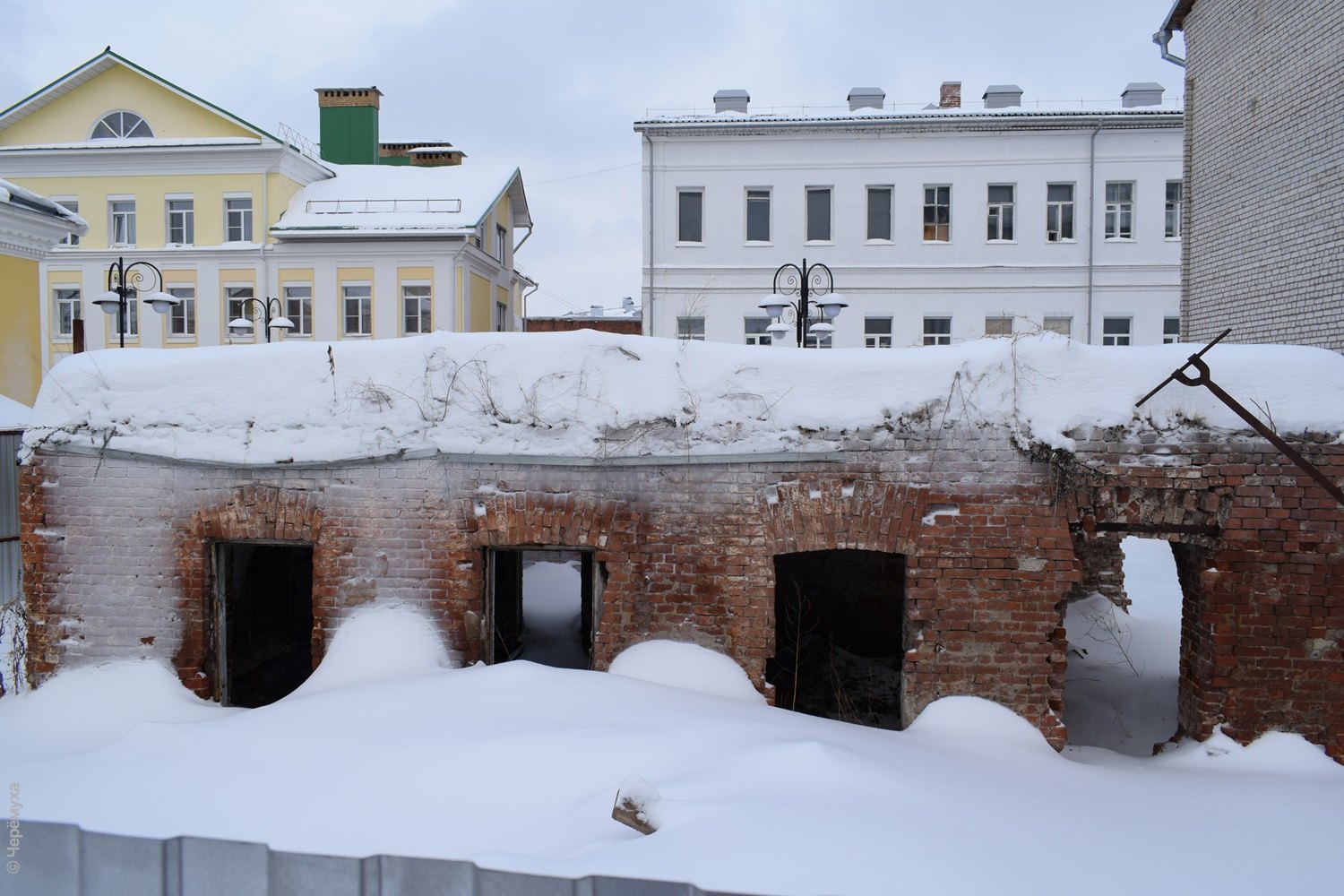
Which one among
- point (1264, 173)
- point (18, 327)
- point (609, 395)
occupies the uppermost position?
point (1264, 173)

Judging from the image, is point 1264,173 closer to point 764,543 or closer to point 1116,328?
point 764,543

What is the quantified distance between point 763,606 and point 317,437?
3211 millimetres

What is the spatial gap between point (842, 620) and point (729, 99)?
56.4 feet

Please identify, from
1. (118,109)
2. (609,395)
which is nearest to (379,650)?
(609,395)

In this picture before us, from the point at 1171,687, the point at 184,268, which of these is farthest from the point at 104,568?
the point at 184,268

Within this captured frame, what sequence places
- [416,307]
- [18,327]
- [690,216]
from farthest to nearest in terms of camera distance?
[416,307] → [690,216] → [18,327]

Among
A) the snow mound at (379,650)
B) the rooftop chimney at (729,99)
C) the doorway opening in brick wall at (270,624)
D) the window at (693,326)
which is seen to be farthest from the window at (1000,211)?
the snow mound at (379,650)

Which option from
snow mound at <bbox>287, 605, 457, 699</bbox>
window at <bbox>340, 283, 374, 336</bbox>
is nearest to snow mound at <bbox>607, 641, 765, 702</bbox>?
snow mound at <bbox>287, 605, 457, 699</bbox>

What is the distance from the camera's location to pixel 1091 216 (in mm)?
20438

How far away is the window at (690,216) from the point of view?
20.8 metres

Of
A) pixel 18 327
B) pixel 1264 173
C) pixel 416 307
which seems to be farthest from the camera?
pixel 416 307

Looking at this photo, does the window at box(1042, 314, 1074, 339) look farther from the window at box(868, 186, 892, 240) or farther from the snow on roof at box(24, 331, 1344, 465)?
the snow on roof at box(24, 331, 1344, 465)

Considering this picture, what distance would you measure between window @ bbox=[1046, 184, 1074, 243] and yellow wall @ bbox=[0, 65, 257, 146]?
853 inches

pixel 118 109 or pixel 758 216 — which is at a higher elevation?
pixel 118 109
